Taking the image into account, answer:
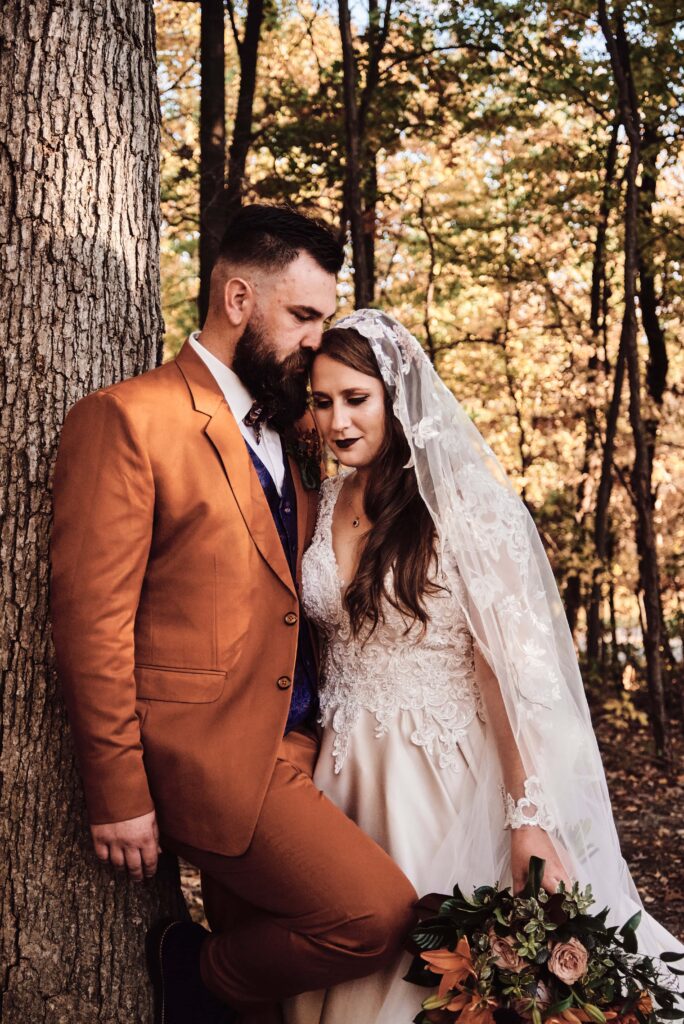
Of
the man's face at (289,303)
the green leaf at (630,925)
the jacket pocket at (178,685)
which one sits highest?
the man's face at (289,303)

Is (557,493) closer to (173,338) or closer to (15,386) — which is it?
(173,338)

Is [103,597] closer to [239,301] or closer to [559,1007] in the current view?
[239,301]

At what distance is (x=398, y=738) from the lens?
107 inches

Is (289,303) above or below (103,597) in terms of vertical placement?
above

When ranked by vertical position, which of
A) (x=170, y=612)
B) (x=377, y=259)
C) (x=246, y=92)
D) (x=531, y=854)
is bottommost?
(x=531, y=854)

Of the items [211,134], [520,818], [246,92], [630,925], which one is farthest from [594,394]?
[630,925]

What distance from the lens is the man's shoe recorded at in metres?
2.69

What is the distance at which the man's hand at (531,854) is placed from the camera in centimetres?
244

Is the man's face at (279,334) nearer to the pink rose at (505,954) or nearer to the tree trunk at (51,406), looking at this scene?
the tree trunk at (51,406)

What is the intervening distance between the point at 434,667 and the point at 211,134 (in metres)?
5.87

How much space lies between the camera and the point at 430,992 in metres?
2.46

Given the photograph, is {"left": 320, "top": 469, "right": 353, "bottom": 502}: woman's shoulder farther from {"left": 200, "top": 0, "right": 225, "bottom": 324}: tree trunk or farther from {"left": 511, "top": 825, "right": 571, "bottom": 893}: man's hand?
{"left": 200, "top": 0, "right": 225, "bottom": 324}: tree trunk

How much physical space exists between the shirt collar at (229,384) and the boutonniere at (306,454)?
0.25 m

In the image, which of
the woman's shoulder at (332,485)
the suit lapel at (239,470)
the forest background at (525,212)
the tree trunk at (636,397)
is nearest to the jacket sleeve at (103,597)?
the suit lapel at (239,470)
